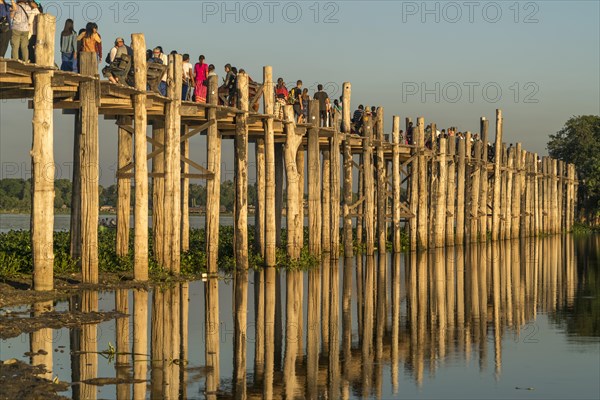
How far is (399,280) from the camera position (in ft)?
90.8

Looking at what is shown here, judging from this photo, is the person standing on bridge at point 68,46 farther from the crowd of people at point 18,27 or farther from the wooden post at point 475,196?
the wooden post at point 475,196

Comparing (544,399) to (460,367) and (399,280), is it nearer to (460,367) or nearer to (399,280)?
(460,367)

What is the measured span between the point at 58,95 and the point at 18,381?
36.5 feet

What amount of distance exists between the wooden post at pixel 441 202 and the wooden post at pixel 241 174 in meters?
15.6

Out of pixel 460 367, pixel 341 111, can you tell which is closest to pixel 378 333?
pixel 460 367

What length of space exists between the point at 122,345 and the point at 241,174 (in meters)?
12.7

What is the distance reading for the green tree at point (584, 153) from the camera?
74562 millimetres

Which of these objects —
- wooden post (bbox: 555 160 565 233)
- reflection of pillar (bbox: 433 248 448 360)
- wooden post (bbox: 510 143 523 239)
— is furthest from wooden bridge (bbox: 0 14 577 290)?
wooden post (bbox: 555 160 565 233)

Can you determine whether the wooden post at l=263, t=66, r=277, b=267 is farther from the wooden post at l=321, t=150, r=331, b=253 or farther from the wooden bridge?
the wooden post at l=321, t=150, r=331, b=253

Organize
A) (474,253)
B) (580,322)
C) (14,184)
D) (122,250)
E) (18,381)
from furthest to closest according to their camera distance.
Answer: (14,184) → (474,253) → (122,250) → (580,322) → (18,381)

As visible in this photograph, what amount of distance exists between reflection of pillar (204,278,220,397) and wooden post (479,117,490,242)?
25.0m

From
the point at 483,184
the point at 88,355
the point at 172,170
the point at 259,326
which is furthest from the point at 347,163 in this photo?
the point at 88,355

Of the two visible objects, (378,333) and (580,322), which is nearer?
(378,333)

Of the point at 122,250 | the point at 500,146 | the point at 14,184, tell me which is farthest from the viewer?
the point at 14,184
